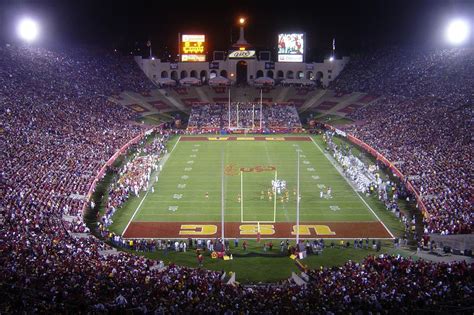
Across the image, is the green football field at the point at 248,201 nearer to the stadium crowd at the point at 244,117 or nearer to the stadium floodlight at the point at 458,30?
the stadium crowd at the point at 244,117

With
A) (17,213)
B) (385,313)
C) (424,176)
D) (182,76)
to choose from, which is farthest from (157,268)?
(182,76)

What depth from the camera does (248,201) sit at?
115 feet

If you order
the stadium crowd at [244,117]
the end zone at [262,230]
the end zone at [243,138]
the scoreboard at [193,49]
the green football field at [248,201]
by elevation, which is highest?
the scoreboard at [193,49]

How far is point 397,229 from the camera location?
30.5 meters

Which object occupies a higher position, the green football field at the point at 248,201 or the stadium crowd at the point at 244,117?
the stadium crowd at the point at 244,117

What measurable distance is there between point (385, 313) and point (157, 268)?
1062 centimetres

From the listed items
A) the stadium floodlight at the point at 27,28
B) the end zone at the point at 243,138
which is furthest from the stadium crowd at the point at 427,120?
the stadium floodlight at the point at 27,28

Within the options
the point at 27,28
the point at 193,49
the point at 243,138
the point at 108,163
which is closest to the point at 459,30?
the point at 243,138

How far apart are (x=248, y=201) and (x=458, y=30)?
40.6 m

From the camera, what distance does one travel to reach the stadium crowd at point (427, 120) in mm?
31359

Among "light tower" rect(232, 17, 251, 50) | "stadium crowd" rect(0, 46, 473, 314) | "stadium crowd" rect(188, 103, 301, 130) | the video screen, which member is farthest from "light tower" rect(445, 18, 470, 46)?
"stadium crowd" rect(0, 46, 473, 314)

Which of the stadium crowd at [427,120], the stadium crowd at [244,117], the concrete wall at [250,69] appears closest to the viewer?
the stadium crowd at [427,120]

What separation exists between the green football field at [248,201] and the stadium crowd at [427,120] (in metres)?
4.03

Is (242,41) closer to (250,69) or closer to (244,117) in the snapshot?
(250,69)
